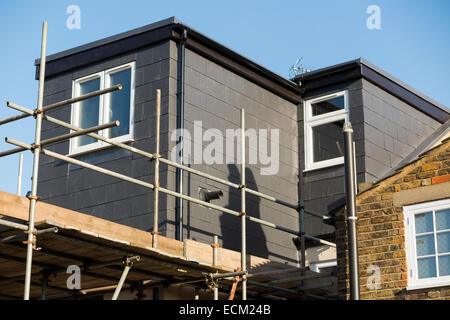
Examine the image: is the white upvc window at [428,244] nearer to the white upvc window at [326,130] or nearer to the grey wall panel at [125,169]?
the grey wall panel at [125,169]

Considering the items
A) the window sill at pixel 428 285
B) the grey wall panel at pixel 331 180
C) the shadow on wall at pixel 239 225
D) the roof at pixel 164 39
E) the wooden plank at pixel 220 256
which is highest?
the roof at pixel 164 39

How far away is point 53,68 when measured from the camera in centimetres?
1722

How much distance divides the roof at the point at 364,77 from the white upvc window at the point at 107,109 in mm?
4005

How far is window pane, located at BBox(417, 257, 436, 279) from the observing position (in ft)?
43.0

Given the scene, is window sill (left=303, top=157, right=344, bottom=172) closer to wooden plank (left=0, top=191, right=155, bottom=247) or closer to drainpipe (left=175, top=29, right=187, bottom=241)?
drainpipe (left=175, top=29, right=187, bottom=241)

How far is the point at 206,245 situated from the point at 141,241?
68.4 inches

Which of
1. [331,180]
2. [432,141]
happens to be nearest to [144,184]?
[331,180]

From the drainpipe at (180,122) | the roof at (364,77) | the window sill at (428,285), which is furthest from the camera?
the roof at (364,77)

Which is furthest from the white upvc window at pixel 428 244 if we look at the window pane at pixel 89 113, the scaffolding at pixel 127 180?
the window pane at pixel 89 113

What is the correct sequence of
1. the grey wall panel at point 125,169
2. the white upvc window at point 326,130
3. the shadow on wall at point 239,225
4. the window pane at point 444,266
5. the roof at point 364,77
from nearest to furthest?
the window pane at point 444,266 → the grey wall panel at point 125,169 → the shadow on wall at point 239,225 → the roof at point 364,77 → the white upvc window at point 326,130

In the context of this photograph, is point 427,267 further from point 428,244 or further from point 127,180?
point 127,180

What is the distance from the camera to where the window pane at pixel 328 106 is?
18.0 metres

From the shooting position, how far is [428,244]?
13.3 metres
